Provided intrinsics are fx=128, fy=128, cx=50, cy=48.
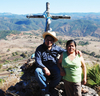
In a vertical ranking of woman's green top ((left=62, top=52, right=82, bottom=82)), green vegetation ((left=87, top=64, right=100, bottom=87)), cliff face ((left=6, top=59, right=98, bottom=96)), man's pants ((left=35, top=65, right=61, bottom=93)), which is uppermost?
woman's green top ((left=62, top=52, right=82, bottom=82))

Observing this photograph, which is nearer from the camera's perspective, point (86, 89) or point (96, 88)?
point (86, 89)

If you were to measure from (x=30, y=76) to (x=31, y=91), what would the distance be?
0.54 meters

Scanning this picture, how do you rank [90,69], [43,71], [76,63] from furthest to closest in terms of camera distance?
[90,69], [43,71], [76,63]

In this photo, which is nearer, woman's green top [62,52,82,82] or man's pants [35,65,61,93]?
woman's green top [62,52,82,82]

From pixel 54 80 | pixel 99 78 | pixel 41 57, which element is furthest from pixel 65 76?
pixel 99 78

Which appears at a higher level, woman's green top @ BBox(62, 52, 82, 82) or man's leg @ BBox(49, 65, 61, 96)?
woman's green top @ BBox(62, 52, 82, 82)

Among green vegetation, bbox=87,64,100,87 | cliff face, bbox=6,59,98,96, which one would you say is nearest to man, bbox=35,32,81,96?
cliff face, bbox=6,59,98,96

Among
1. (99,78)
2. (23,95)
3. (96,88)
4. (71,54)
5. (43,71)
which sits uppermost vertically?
(71,54)

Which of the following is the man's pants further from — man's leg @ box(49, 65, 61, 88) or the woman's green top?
the woman's green top

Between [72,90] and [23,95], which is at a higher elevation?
[72,90]

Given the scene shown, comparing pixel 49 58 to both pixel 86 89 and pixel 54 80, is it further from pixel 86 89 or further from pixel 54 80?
pixel 86 89

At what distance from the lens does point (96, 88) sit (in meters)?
3.57

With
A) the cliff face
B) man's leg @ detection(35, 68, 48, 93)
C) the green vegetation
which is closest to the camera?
man's leg @ detection(35, 68, 48, 93)

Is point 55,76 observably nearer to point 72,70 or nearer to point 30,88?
point 72,70
